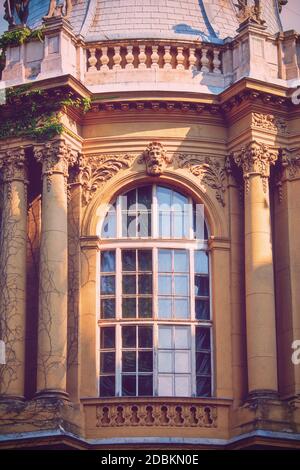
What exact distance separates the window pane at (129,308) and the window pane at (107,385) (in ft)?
4.40

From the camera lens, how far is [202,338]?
28859 mm

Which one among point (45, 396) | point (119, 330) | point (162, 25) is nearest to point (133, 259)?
point (119, 330)

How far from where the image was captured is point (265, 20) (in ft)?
107

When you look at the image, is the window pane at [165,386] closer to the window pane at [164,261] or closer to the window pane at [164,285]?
the window pane at [164,285]

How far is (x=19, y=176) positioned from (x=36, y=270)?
6.81ft

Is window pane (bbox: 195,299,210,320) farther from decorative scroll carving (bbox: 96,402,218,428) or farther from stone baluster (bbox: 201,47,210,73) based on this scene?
stone baluster (bbox: 201,47,210,73)

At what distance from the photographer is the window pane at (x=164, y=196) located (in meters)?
29.7

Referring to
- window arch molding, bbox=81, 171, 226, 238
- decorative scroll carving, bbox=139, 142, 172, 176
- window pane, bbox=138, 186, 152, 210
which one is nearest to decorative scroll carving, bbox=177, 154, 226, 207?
window arch molding, bbox=81, 171, 226, 238

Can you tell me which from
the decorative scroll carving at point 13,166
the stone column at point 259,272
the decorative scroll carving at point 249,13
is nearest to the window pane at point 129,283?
the stone column at point 259,272

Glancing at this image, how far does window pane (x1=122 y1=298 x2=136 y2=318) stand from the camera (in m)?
28.8

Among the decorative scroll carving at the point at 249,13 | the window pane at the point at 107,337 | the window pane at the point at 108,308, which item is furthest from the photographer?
the decorative scroll carving at the point at 249,13

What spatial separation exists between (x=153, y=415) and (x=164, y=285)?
2.87 m

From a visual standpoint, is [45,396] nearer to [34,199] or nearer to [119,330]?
[119,330]

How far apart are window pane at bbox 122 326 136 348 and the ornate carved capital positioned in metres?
3.45
